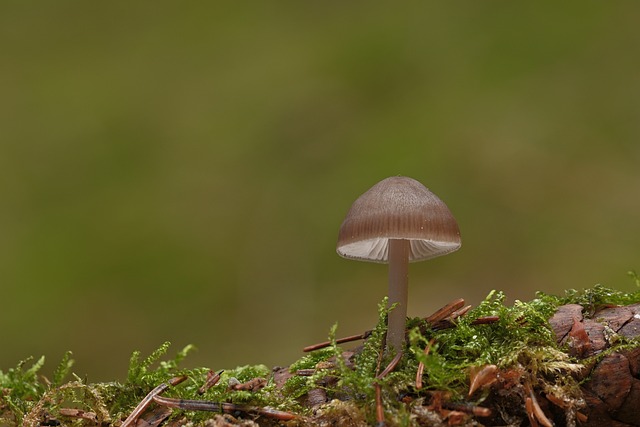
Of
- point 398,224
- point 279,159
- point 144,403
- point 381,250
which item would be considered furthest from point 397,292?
point 279,159

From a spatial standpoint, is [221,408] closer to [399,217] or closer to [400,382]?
[400,382]

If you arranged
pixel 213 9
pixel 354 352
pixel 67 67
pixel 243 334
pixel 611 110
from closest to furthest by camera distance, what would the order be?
pixel 354 352 → pixel 243 334 → pixel 611 110 → pixel 67 67 → pixel 213 9

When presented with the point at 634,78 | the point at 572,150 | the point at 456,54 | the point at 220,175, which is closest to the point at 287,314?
the point at 220,175

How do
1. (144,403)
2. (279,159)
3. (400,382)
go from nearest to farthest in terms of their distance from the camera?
(400,382), (144,403), (279,159)

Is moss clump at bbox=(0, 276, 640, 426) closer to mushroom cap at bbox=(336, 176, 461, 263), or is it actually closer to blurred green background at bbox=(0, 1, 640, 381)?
mushroom cap at bbox=(336, 176, 461, 263)

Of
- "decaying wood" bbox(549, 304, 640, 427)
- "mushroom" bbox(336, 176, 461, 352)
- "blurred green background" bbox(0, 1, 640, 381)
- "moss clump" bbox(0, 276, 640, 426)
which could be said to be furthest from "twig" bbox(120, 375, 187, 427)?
"blurred green background" bbox(0, 1, 640, 381)

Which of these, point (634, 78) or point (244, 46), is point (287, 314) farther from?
point (634, 78)

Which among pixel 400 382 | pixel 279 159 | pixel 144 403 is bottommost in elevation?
pixel 144 403
